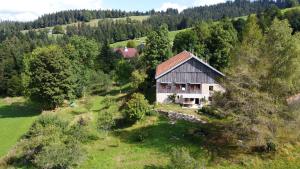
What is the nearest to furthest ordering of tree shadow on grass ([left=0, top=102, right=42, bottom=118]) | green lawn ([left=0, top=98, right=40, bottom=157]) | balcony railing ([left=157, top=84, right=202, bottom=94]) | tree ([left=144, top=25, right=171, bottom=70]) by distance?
green lawn ([left=0, top=98, right=40, bottom=157]) < balcony railing ([left=157, top=84, right=202, bottom=94]) < tree shadow on grass ([left=0, top=102, right=42, bottom=118]) < tree ([left=144, top=25, right=171, bottom=70])

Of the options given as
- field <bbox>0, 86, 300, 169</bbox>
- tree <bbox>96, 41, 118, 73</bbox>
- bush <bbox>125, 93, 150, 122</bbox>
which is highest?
tree <bbox>96, 41, 118, 73</bbox>

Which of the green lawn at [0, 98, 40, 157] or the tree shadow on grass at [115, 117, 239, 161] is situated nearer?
the tree shadow on grass at [115, 117, 239, 161]

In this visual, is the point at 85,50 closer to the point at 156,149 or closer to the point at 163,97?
the point at 163,97

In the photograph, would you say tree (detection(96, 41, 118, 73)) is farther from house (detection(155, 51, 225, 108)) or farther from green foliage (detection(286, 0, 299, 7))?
green foliage (detection(286, 0, 299, 7))

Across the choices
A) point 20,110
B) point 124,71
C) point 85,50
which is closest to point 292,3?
point 85,50

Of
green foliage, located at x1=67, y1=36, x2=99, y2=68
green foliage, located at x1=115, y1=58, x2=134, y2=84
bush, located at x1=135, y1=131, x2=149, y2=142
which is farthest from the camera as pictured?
green foliage, located at x1=67, y1=36, x2=99, y2=68

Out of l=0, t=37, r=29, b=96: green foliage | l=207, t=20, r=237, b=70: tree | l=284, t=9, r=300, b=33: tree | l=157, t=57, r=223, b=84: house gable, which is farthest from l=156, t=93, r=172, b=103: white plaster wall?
l=284, t=9, r=300, b=33: tree

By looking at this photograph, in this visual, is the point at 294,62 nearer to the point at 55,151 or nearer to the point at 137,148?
the point at 137,148
